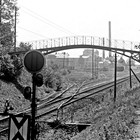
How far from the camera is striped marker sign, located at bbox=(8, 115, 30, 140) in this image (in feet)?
18.4

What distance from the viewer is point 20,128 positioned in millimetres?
5633

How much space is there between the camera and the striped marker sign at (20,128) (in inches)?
221

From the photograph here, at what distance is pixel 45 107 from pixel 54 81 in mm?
13339

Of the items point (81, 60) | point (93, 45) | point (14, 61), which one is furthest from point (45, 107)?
point (81, 60)

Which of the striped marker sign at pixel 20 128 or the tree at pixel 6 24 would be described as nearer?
the striped marker sign at pixel 20 128

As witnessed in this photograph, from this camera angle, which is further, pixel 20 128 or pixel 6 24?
pixel 6 24

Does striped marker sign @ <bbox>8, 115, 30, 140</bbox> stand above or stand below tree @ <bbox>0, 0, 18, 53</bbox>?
below

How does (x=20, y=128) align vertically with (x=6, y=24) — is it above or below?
below

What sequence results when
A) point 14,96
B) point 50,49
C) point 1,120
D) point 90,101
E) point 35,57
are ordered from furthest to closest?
point 50,49
point 90,101
point 14,96
point 1,120
point 35,57

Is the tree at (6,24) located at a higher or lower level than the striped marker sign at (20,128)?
higher

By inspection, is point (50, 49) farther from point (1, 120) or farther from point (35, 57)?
point (35, 57)

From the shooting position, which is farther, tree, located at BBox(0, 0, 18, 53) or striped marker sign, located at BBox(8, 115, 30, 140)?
tree, located at BBox(0, 0, 18, 53)

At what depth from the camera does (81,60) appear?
145125 millimetres

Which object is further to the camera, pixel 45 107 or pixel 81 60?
pixel 81 60
